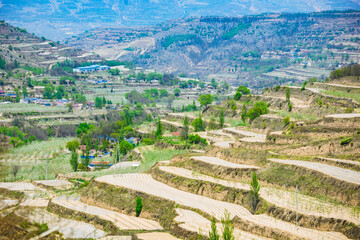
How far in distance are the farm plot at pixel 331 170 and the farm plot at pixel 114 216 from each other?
9.35 m

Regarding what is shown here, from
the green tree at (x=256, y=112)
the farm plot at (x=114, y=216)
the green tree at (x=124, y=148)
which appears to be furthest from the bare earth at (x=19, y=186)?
the green tree at (x=256, y=112)

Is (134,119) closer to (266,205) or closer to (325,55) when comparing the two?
(266,205)

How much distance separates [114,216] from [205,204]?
549 cm

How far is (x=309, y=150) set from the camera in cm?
4191

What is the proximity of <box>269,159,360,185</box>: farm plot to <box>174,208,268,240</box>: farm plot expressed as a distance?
675 centimetres

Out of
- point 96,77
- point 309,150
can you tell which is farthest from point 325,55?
point 309,150

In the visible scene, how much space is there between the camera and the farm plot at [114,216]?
34094 millimetres

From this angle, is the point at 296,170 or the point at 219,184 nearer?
the point at 296,170

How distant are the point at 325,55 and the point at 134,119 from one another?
9458 cm

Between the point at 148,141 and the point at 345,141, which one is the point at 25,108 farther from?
the point at 345,141

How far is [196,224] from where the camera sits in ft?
103

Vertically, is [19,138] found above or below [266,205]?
below

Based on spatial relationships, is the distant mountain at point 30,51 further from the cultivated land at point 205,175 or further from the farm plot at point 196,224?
the farm plot at point 196,224

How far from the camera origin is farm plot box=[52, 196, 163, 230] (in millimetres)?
34094
